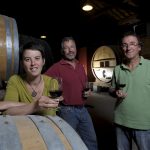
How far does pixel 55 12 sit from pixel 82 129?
21.6 ft

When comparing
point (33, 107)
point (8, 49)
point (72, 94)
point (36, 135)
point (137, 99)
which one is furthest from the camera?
point (72, 94)

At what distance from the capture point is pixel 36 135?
52.7 inches

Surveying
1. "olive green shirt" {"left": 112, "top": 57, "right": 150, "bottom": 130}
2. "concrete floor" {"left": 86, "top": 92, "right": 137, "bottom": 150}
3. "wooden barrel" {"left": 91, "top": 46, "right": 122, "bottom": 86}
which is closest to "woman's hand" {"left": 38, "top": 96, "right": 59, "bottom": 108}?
"olive green shirt" {"left": 112, "top": 57, "right": 150, "bottom": 130}

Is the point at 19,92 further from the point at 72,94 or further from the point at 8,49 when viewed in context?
the point at 72,94

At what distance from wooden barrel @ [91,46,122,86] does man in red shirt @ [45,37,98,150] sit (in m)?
2.07

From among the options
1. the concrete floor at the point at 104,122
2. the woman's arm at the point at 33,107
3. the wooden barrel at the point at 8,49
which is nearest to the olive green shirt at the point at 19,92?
the woman's arm at the point at 33,107

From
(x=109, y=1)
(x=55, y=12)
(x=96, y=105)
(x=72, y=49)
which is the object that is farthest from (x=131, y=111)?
(x=55, y=12)

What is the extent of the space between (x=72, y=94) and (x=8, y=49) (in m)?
0.80

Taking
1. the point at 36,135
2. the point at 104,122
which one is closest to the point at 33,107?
the point at 36,135

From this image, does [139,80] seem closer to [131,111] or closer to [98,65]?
[131,111]

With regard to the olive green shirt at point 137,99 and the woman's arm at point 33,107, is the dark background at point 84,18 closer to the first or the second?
the olive green shirt at point 137,99

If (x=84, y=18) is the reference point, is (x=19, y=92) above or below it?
below

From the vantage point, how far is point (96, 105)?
14.5ft

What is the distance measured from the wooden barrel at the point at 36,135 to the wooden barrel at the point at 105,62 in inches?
142
